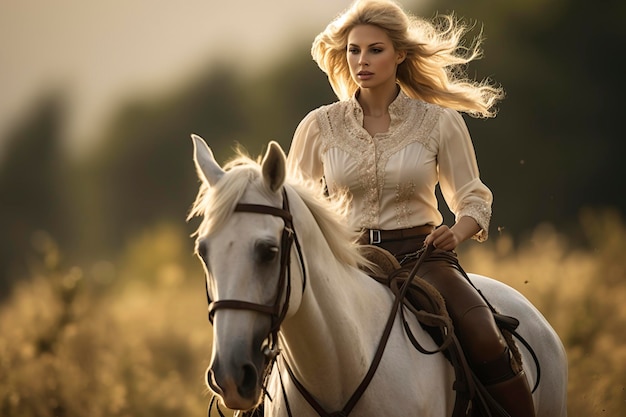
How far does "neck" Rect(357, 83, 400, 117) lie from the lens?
5.11 metres

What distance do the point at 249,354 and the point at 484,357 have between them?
4.34ft

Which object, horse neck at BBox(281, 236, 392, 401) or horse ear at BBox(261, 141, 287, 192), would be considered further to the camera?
horse neck at BBox(281, 236, 392, 401)

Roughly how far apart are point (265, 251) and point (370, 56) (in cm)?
160

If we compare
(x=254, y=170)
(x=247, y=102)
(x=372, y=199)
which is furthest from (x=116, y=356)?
(x=247, y=102)

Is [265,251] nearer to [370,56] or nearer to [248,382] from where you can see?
[248,382]

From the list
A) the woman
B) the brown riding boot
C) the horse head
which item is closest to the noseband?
the horse head

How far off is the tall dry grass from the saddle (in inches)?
147

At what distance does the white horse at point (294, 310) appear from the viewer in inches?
142

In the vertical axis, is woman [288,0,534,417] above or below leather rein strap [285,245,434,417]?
above

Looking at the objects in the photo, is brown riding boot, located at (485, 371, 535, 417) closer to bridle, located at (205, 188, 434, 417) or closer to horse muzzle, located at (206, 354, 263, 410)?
bridle, located at (205, 188, 434, 417)

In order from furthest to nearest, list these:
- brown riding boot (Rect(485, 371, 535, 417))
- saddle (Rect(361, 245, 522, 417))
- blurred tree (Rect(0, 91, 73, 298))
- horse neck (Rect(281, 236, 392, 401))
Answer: blurred tree (Rect(0, 91, 73, 298))
brown riding boot (Rect(485, 371, 535, 417))
saddle (Rect(361, 245, 522, 417))
horse neck (Rect(281, 236, 392, 401))

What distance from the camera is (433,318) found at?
4.49 meters

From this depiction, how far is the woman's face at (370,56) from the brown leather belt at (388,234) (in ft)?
2.12

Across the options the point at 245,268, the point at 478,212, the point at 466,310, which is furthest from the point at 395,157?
the point at 245,268
